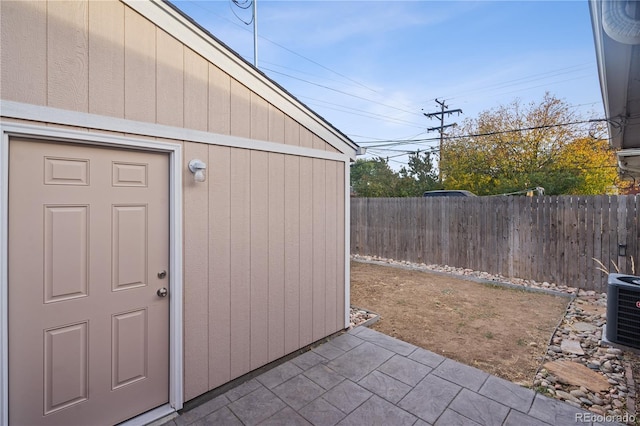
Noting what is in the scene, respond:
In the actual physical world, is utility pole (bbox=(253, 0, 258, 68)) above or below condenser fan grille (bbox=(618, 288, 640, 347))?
above

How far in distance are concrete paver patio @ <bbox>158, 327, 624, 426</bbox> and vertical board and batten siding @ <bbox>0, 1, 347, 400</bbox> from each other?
26 centimetres

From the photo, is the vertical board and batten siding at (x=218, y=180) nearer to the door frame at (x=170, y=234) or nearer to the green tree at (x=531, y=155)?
the door frame at (x=170, y=234)

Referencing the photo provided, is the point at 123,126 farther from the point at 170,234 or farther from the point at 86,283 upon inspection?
the point at 86,283

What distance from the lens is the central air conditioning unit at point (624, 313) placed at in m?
3.06

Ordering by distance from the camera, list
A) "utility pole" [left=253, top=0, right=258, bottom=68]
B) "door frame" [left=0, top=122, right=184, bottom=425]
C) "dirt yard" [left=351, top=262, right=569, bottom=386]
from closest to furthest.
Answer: "door frame" [left=0, top=122, right=184, bottom=425] → "dirt yard" [left=351, top=262, right=569, bottom=386] → "utility pole" [left=253, top=0, right=258, bottom=68]

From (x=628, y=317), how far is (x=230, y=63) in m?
4.71

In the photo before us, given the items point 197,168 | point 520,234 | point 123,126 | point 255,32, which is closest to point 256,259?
point 197,168

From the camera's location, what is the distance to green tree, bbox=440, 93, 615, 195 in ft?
33.5

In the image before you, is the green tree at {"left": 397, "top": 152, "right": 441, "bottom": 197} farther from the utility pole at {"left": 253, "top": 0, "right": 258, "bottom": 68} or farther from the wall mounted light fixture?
the wall mounted light fixture

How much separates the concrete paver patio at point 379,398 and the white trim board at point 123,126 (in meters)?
2.15

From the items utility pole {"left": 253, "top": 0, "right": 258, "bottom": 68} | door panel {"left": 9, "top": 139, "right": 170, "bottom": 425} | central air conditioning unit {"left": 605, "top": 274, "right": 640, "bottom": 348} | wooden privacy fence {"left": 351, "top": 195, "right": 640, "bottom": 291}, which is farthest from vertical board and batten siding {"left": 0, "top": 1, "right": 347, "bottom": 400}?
wooden privacy fence {"left": 351, "top": 195, "right": 640, "bottom": 291}

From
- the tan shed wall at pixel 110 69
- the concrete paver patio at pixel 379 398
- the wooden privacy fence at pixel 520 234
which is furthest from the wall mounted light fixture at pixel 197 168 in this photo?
the wooden privacy fence at pixel 520 234

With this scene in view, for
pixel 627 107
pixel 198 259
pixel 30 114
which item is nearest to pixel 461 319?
pixel 627 107

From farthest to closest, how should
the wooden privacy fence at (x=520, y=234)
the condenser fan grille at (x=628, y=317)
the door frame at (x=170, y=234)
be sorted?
the wooden privacy fence at (x=520, y=234) < the condenser fan grille at (x=628, y=317) < the door frame at (x=170, y=234)
